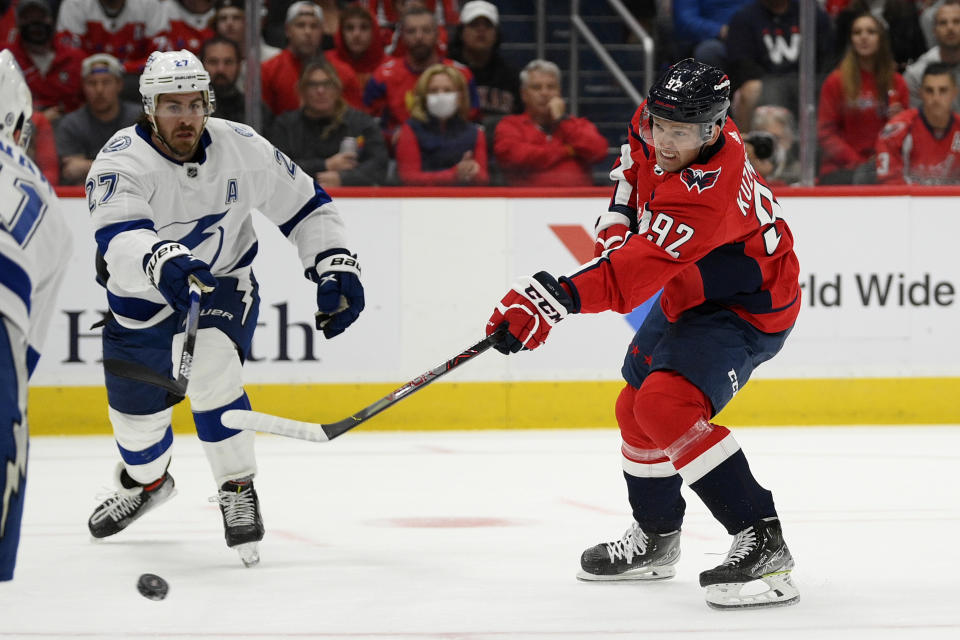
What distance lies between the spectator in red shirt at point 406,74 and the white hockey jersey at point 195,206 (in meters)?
2.30

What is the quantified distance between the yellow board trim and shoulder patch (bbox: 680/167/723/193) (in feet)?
9.91

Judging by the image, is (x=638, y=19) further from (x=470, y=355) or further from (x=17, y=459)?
(x=17, y=459)

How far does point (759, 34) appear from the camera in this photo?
599 cm

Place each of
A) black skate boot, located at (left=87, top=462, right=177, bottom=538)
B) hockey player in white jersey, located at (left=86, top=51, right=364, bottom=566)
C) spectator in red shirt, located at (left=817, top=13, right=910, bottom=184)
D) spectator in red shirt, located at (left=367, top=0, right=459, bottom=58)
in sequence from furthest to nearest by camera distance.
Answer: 1. spectator in red shirt, located at (left=367, top=0, right=459, bottom=58)
2. spectator in red shirt, located at (left=817, top=13, right=910, bottom=184)
3. black skate boot, located at (left=87, top=462, right=177, bottom=538)
4. hockey player in white jersey, located at (left=86, top=51, right=364, bottom=566)

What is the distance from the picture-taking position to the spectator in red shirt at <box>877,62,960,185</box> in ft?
19.1

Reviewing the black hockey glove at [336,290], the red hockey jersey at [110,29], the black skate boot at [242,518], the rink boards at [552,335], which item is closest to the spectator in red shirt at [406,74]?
the rink boards at [552,335]

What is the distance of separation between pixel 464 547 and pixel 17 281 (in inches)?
68.4

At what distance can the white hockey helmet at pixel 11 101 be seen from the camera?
2.03 metres

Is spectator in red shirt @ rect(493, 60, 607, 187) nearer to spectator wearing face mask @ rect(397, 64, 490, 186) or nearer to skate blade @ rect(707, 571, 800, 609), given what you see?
spectator wearing face mask @ rect(397, 64, 490, 186)

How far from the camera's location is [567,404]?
18.7ft

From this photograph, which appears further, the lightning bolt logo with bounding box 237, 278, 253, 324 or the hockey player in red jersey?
the lightning bolt logo with bounding box 237, 278, 253, 324

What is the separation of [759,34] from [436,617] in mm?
3999

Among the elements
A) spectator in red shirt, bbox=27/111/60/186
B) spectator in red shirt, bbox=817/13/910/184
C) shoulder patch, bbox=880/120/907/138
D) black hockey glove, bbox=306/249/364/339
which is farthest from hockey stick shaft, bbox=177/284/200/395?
shoulder patch, bbox=880/120/907/138

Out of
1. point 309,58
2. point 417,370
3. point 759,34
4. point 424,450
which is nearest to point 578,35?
point 759,34
